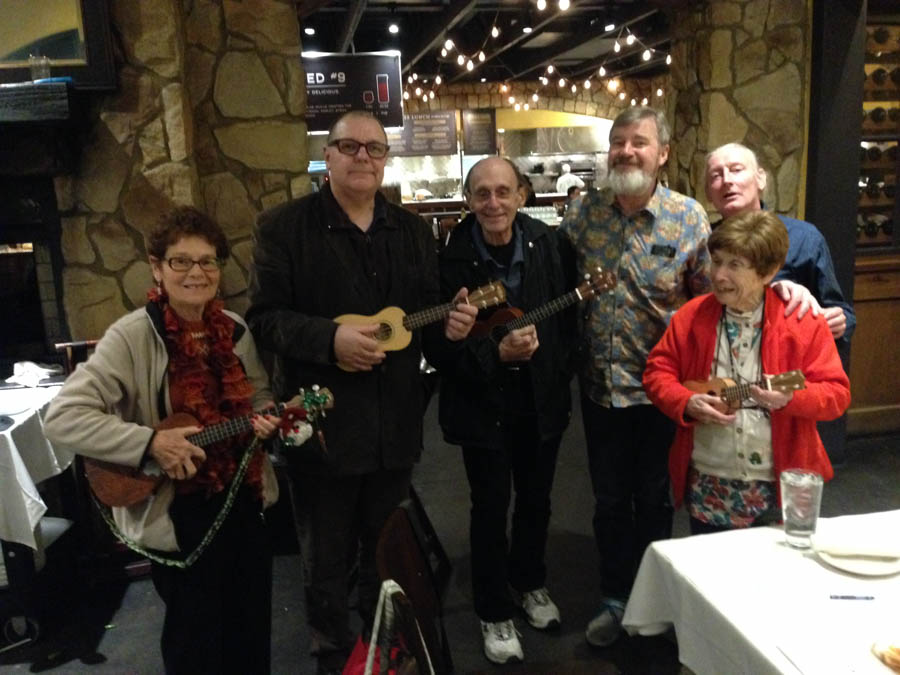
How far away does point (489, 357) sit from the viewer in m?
2.17

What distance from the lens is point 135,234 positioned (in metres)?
3.11

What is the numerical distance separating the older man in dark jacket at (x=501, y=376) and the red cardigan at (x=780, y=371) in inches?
16.8

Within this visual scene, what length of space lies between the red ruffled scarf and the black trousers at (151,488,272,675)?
2.1 inches

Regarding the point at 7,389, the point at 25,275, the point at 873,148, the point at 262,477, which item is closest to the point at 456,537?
the point at 262,477

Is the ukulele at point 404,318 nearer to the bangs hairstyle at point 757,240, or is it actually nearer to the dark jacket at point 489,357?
the dark jacket at point 489,357

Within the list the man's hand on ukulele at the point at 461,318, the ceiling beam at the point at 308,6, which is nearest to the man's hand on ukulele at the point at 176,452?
the man's hand on ukulele at the point at 461,318

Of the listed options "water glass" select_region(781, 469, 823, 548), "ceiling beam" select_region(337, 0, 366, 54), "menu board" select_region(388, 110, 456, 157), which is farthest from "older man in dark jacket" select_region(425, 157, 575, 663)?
"menu board" select_region(388, 110, 456, 157)

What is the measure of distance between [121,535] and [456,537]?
1838 millimetres

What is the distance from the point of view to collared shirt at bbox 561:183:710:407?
7.25 feet

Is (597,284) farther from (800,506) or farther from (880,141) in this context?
(880,141)

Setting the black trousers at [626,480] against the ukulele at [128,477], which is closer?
the ukulele at [128,477]

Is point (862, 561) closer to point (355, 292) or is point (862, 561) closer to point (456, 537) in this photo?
point (355, 292)

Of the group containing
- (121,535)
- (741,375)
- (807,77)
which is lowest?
(121,535)

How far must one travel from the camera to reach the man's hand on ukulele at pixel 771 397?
1637 millimetres
